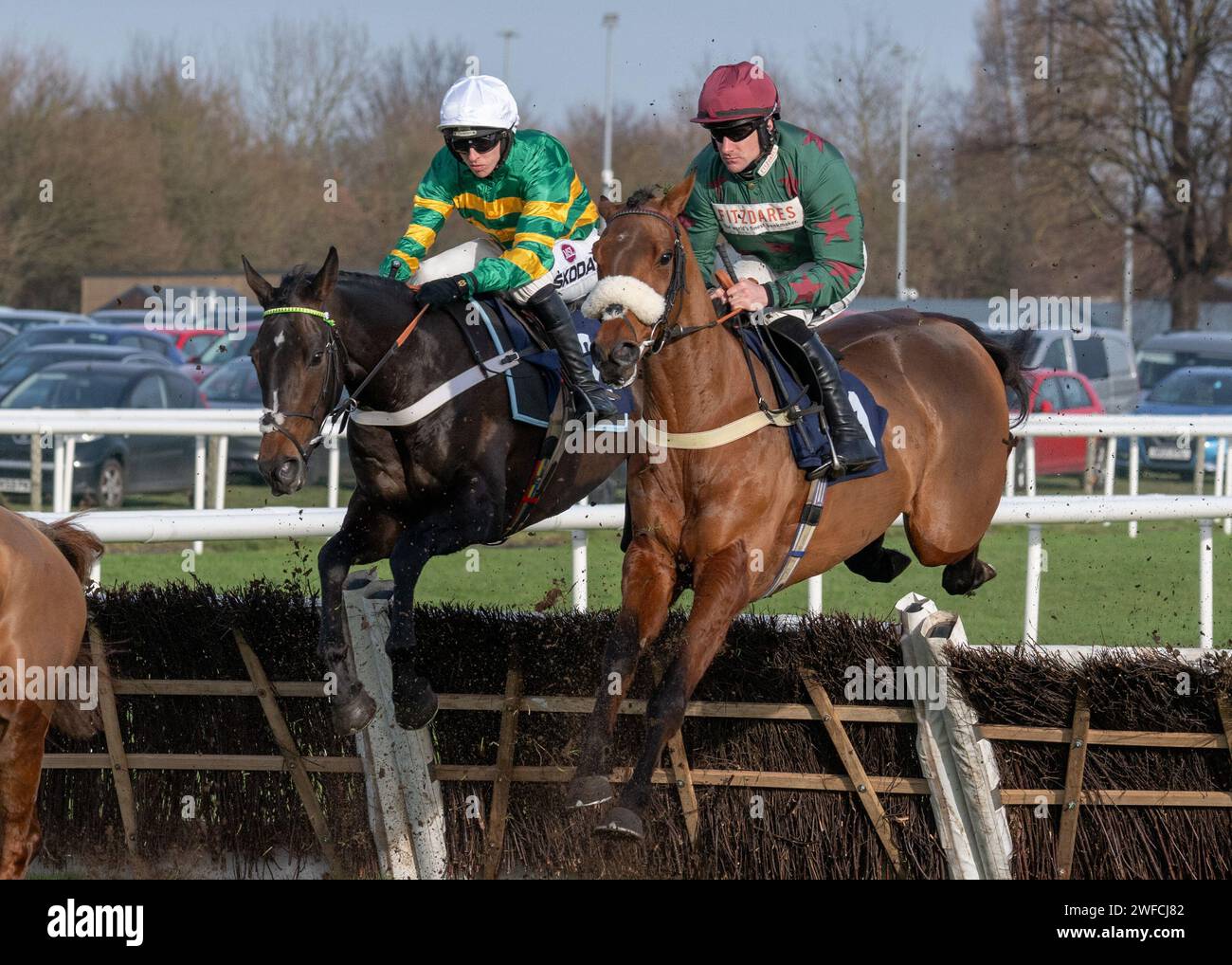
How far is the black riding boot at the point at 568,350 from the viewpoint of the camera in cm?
499

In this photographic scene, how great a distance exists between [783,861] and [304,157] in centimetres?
2879

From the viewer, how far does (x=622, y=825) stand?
3768mm

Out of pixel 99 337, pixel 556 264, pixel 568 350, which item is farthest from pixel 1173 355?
pixel 568 350

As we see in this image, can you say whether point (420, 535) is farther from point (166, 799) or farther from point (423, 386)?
point (166, 799)

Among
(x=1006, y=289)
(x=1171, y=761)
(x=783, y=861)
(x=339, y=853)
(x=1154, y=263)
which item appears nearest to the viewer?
(x=1171, y=761)

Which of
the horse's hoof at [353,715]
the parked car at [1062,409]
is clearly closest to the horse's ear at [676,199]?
the horse's hoof at [353,715]

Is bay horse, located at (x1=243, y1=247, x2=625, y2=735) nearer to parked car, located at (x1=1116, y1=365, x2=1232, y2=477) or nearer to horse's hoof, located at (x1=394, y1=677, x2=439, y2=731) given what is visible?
horse's hoof, located at (x1=394, y1=677, x2=439, y2=731)

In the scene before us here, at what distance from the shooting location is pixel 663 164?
27.5 meters

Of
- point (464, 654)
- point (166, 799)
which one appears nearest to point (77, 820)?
point (166, 799)

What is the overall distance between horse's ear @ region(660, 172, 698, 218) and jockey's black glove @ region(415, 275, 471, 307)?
1067 millimetres

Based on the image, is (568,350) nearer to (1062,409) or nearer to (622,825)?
(622,825)

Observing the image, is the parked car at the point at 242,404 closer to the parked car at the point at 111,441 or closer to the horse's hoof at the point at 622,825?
the parked car at the point at 111,441

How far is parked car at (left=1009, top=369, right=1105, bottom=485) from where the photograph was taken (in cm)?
1377

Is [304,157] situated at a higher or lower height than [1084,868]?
higher
